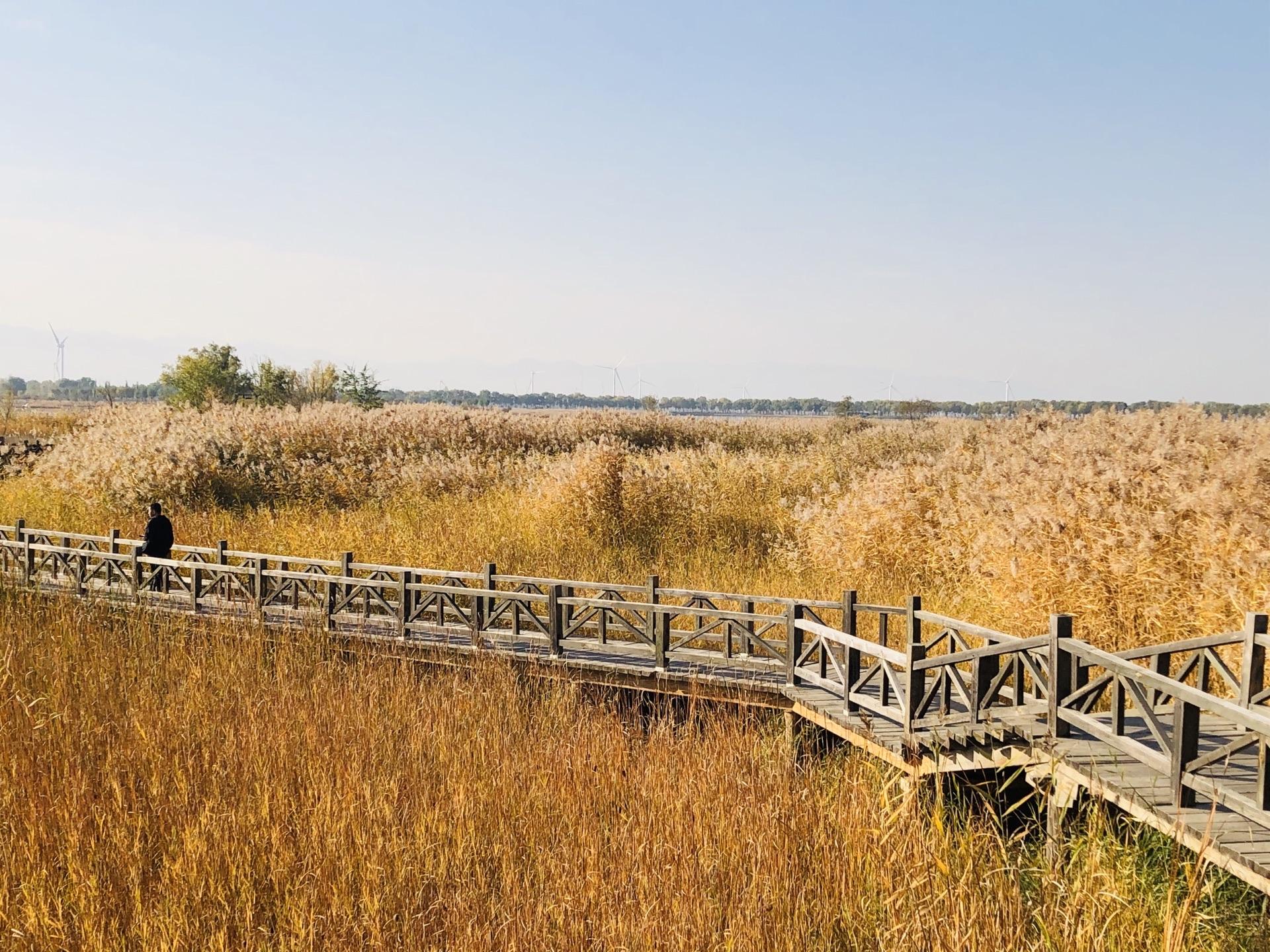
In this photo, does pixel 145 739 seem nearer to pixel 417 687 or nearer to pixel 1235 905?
pixel 417 687

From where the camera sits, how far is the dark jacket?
15.2 meters

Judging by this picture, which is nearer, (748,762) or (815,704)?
(748,762)

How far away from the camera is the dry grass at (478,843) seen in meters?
5.89

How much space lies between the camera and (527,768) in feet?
27.4

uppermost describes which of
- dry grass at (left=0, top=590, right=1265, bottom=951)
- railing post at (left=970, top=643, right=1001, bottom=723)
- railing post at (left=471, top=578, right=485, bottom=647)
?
railing post at (left=970, top=643, right=1001, bottom=723)

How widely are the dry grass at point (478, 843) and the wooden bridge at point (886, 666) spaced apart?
1.78ft

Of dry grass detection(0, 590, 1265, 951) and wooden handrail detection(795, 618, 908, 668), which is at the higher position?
wooden handrail detection(795, 618, 908, 668)

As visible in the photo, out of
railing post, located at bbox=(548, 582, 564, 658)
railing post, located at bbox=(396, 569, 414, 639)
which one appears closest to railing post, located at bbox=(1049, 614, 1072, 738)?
railing post, located at bbox=(548, 582, 564, 658)

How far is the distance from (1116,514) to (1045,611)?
4.43 feet

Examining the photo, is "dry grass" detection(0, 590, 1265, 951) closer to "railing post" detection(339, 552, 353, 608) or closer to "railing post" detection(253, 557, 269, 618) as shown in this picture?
"railing post" detection(339, 552, 353, 608)

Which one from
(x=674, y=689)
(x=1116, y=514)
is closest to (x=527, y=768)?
(x=674, y=689)

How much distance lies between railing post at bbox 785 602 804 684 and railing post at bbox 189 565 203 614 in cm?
832

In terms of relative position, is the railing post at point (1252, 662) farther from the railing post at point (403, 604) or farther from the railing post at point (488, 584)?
the railing post at point (403, 604)

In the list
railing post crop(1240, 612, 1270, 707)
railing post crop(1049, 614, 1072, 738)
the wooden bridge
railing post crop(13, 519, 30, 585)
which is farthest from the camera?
railing post crop(13, 519, 30, 585)
